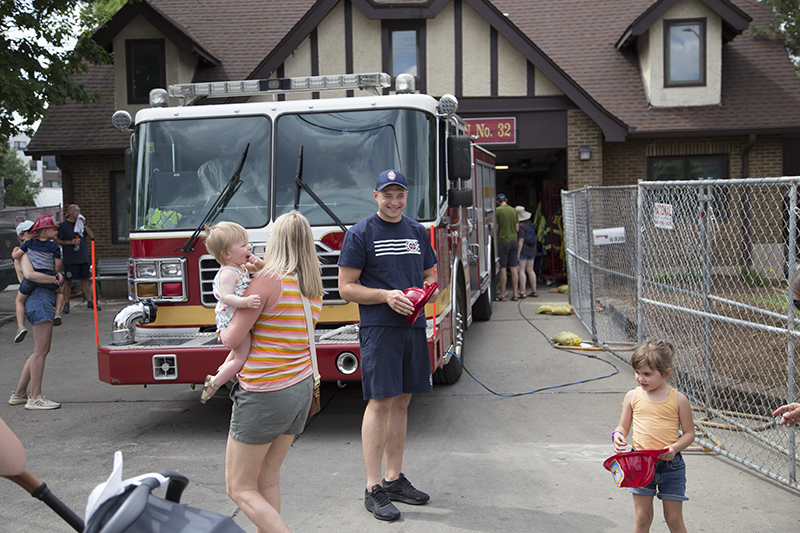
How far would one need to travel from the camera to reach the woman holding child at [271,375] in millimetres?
3369

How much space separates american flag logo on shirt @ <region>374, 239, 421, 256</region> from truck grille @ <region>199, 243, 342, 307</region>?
1566mm

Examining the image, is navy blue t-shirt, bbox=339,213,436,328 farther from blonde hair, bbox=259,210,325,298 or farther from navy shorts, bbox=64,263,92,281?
navy shorts, bbox=64,263,92,281

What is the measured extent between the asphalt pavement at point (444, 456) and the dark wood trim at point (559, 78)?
7.42m

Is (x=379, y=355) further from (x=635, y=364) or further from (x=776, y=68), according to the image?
(x=776, y=68)

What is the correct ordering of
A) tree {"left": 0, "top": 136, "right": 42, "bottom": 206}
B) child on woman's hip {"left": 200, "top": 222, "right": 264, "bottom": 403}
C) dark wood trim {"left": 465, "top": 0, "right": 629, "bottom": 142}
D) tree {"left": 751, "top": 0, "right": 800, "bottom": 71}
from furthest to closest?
tree {"left": 0, "top": 136, "right": 42, "bottom": 206} < tree {"left": 751, "top": 0, "right": 800, "bottom": 71} < dark wood trim {"left": 465, "top": 0, "right": 629, "bottom": 142} < child on woman's hip {"left": 200, "top": 222, "right": 264, "bottom": 403}

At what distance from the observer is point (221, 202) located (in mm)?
6172

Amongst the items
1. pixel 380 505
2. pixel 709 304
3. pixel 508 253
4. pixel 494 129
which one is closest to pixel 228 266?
pixel 380 505

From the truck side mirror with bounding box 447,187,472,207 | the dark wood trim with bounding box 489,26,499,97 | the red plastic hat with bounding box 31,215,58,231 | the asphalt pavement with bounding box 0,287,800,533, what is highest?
the dark wood trim with bounding box 489,26,499,97

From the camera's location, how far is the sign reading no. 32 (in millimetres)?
15273

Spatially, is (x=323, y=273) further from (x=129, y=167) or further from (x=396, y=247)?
(x=129, y=167)

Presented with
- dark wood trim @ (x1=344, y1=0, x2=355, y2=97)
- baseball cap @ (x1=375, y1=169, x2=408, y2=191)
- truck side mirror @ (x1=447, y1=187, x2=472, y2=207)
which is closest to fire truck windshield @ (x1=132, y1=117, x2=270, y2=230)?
truck side mirror @ (x1=447, y1=187, x2=472, y2=207)

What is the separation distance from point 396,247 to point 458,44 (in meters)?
11.4

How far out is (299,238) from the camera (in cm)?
357

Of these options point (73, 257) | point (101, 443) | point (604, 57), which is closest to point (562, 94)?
point (604, 57)
